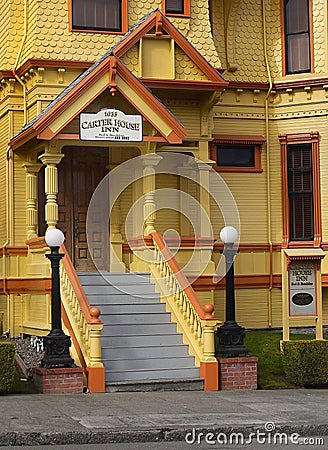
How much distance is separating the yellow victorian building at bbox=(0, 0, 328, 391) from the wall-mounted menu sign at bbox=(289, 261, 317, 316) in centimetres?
3

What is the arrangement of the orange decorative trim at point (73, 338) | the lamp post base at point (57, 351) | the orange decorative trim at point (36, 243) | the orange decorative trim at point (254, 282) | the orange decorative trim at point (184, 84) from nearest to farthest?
the lamp post base at point (57, 351) → the orange decorative trim at point (73, 338) → the orange decorative trim at point (36, 243) → the orange decorative trim at point (184, 84) → the orange decorative trim at point (254, 282)

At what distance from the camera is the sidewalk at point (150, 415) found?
12.1 metres

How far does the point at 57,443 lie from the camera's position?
11820mm

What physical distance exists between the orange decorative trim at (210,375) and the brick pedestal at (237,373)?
0.40 feet

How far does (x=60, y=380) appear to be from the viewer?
15383 millimetres

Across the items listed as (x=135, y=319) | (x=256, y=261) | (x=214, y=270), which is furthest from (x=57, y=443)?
(x=256, y=261)

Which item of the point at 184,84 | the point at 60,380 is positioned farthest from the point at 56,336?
the point at 184,84

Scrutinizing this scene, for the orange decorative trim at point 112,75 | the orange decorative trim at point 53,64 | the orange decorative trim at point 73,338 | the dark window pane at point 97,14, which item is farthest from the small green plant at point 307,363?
the dark window pane at point 97,14

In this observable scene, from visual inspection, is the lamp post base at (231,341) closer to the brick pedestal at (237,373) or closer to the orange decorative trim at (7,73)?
the brick pedestal at (237,373)

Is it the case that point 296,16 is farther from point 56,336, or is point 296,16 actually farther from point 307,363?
point 56,336

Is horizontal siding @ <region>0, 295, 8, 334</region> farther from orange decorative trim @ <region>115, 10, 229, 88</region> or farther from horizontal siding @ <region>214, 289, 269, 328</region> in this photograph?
orange decorative trim @ <region>115, 10, 229, 88</region>

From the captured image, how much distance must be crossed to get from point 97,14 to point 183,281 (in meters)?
6.71

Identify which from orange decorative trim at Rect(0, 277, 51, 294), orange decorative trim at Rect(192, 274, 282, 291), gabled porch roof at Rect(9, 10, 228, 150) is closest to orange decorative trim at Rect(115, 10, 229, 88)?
gabled porch roof at Rect(9, 10, 228, 150)

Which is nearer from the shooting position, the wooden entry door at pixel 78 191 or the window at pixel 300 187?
the wooden entry door at pixel 78 191
